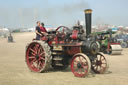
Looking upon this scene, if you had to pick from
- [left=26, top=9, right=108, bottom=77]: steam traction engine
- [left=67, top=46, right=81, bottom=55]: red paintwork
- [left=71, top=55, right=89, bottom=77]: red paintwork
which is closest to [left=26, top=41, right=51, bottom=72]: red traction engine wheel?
[left=26, top=9, right=108, bottom=77]: steam traction engine

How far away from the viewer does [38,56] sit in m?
6.97

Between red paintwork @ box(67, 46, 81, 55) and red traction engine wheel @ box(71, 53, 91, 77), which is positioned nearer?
red traction engine wheel @ box(71, 53, 91, 77)

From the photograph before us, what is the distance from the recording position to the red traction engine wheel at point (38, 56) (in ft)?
21.7

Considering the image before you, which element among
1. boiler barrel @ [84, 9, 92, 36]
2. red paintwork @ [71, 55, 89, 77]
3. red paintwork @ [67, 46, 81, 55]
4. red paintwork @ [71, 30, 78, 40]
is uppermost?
boiler barrel @ [84, 9, 92, 36]

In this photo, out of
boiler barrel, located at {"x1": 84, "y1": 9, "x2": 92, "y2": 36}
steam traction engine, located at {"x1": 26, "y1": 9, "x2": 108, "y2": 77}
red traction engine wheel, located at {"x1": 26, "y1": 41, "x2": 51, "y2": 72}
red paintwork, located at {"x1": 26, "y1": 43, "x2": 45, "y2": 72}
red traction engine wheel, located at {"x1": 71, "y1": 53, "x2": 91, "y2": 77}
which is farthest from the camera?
red paintwork, located at {"x1": 26, "y1": 43, "x2": 45, "y2": 72}

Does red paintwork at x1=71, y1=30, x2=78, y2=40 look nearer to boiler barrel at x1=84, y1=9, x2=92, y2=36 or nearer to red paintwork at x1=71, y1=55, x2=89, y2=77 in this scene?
boiler barrel at x1=84, y1=9, x2=92, y2=36

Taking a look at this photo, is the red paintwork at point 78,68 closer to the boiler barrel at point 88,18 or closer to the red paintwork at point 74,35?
the red paintwork at point 74,35

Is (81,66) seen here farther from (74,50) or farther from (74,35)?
(74,35)

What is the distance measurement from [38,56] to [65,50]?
0.94m

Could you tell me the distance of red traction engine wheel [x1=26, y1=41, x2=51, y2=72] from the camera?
6.62 metres

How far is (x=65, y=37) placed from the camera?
6.66 metres

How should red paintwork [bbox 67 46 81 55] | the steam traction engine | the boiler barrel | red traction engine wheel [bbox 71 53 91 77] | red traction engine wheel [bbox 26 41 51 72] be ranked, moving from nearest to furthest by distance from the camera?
red traction engine wheel [bbox 71 53 91 77], the steam traction engine, red paintwork [bbox 67 46 81 55], the boiler barrel, red traction engine wheel [bbox 26 41 51 72]

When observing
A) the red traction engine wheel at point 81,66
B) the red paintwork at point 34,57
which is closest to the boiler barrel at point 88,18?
the red traction engine wheel at point 81,66

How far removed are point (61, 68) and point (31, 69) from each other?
1093mm
